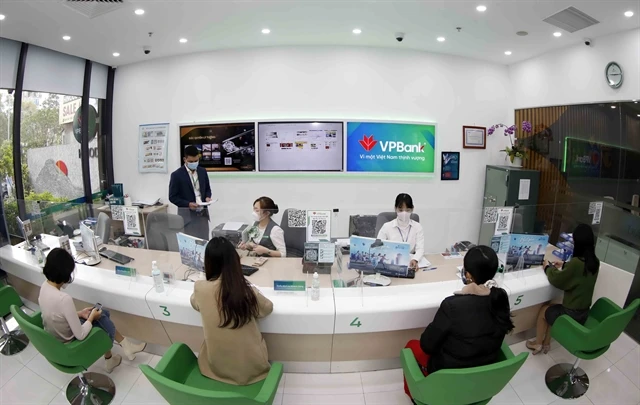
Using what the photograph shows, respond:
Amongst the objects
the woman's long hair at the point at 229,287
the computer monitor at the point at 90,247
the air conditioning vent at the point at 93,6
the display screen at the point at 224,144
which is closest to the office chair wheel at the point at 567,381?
the woman's long hair at the point at 229,287

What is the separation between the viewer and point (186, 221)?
109 inches

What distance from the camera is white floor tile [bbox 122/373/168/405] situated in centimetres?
212

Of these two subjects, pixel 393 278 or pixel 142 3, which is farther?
pixel 142 3

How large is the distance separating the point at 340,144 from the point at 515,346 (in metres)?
3.24

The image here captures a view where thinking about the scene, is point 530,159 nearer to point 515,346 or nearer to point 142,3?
point 515,346

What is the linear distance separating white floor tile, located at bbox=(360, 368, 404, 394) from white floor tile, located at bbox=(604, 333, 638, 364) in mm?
1790

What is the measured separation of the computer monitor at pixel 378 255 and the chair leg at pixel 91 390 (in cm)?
191

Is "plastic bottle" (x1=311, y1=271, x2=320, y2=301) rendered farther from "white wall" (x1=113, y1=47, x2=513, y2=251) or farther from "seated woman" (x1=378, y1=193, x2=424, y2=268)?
"white wall" (x1=113, y1=47, x2=513, y2=251)

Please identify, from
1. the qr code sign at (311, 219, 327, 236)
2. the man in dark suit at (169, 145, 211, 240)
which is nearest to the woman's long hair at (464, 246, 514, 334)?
the qr code sign at (311, 219, 327, 236)

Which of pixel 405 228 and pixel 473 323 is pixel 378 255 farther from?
pixel 473 323

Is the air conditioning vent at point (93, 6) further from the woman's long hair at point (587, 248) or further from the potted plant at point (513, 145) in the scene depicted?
the potted plant at point (513, 145)

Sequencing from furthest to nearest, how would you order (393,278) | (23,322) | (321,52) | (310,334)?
(321,52)
(393,278)
(310,334)
(23,322)

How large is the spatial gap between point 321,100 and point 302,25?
1163 mm

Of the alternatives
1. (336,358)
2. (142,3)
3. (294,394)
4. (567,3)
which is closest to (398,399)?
(336,358)
